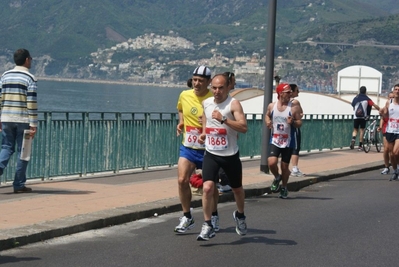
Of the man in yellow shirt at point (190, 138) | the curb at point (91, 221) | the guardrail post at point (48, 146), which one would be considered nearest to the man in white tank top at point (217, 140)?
the man in yellow shirt at point (190, 138)

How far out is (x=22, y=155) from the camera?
46.5 feet

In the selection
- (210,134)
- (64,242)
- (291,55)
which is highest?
(291,55)

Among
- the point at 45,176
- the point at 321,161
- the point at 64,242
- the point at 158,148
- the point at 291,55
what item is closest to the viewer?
the point at 64,242

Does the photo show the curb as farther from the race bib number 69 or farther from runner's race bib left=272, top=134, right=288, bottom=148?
the race bib number 69

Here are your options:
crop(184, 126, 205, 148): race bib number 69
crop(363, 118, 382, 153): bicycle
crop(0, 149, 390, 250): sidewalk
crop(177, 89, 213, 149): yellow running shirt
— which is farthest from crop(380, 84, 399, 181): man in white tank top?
crop(363, 118, 382, 153): bicycle

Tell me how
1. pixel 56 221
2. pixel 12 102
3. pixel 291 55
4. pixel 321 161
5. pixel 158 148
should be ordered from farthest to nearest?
pixel 291 55 → pixel 321 161 → pixel 158 148 → pixel 12 102 → pixel 56 221

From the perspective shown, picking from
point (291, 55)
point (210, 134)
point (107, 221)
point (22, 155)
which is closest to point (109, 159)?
point (22, 155)

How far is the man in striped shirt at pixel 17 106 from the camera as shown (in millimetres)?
14011

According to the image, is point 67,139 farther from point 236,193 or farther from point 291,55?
point 291,55

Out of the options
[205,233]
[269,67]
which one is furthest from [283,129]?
[205,233]

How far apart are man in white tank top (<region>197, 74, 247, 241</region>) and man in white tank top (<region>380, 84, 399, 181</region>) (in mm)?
9214

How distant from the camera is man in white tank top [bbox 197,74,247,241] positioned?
10.9m

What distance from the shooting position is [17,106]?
46.2 feet

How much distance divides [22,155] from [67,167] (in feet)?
10.4
